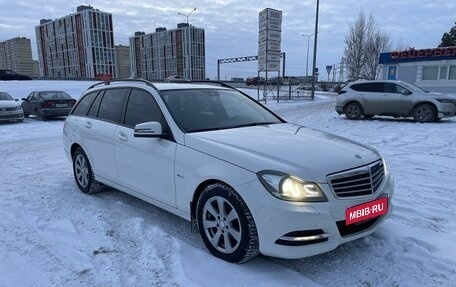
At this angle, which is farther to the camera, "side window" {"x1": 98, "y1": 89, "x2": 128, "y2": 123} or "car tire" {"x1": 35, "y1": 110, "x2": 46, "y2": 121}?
"car tire" {"x1": 35, "y1": 110, "x2": 46, "y2": 121}

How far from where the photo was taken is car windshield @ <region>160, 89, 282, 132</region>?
160 inches

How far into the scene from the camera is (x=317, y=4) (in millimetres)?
28188

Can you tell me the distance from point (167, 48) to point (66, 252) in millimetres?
80219

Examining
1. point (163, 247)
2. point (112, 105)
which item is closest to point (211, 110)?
point (112, 105)

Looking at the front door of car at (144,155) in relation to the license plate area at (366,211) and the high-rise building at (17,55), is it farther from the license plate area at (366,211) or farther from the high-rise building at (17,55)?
the high-rise building at (17,55)

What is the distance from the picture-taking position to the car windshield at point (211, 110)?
4059 mm

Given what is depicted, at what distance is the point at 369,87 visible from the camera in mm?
14711

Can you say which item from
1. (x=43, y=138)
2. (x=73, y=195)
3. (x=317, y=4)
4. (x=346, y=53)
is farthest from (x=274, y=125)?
(x=346, y=53)

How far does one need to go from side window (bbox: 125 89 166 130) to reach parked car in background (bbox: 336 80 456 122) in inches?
474

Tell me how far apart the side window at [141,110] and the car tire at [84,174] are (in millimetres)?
1290

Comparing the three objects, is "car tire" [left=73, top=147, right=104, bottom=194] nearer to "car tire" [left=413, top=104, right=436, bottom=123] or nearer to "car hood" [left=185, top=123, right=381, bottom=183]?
"car hood" [left=185, top=123, right=381, bottom=183]

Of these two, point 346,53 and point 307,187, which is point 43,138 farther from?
point 346,53

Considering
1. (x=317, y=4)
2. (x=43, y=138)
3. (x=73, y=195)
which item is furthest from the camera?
(x=317, y=4)

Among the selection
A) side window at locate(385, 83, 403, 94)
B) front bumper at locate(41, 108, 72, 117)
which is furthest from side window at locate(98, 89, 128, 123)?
front bumper at locate(41, 108, 72, 117)
